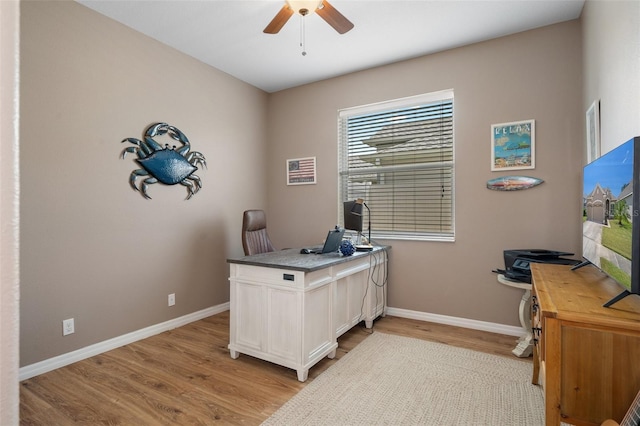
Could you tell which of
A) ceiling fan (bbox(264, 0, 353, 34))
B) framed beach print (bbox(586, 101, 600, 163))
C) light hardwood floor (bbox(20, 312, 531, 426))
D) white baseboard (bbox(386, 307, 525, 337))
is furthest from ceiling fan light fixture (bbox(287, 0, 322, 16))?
white baseboard (bbox(386, 307, 525, 337))

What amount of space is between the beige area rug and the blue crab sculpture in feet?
7.59

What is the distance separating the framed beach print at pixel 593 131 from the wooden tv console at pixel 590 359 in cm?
141

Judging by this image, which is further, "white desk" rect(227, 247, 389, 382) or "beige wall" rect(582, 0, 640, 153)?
"white desk" rect(227, 247, 389, 382)

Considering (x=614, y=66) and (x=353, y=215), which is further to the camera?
(x=353, y=215)

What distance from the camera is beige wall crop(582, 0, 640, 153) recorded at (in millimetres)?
1590

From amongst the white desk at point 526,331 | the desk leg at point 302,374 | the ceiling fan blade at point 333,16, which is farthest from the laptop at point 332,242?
the ceiling fan blade at point 333,16

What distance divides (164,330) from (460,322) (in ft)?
9.66

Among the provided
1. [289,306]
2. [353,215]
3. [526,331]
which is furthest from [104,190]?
[526,331]

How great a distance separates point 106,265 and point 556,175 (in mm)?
3995

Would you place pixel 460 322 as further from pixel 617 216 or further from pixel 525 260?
pixel 617 216

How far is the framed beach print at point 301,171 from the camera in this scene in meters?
4.26

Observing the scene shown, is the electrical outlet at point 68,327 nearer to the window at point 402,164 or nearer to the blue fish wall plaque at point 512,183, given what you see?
the window at point 402,164

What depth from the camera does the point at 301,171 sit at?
4340 millimetres

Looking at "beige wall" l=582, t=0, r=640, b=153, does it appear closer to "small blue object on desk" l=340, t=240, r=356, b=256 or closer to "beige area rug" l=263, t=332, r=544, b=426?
"beige area rug" l=263, t=332, r=544, b=426
